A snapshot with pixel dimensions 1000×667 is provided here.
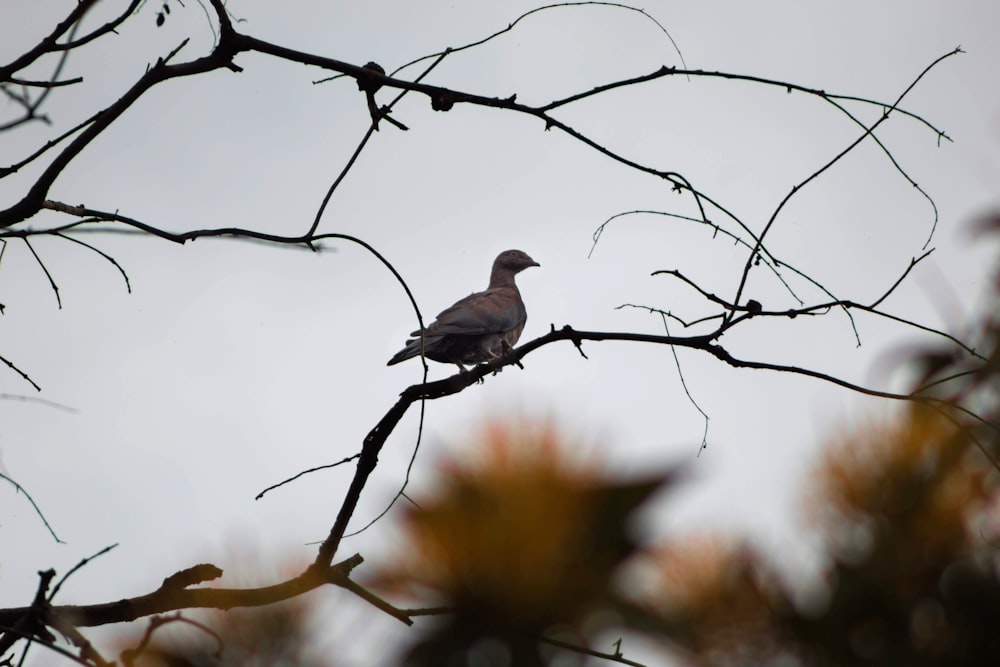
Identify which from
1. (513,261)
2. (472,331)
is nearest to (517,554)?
(472,331)

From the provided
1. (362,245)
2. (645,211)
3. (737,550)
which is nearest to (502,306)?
(645,211)

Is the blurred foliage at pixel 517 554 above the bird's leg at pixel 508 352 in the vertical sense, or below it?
below

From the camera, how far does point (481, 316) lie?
28.6 feet

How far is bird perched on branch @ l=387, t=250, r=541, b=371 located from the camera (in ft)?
26.8

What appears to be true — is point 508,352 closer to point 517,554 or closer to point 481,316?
point 517,554

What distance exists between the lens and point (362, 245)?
319 centimetres

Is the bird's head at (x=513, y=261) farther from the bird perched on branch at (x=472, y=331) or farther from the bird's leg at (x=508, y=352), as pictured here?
the bird's leg at (x=508, y=352)

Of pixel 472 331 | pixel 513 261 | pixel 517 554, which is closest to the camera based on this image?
pixel 517 554

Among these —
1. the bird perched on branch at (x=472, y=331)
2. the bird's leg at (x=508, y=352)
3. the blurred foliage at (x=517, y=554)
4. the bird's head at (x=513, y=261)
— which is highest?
the bird's head at (x=513, y=261)

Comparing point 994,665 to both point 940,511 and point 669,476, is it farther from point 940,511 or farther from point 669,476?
point 669,476

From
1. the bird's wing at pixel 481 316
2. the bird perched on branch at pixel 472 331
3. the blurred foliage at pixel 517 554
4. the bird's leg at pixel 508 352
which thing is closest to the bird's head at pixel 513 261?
the bird's wing at pixel 481 316

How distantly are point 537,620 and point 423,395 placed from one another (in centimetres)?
178

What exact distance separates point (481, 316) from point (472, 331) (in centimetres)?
33

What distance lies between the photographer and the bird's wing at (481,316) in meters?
8.36
